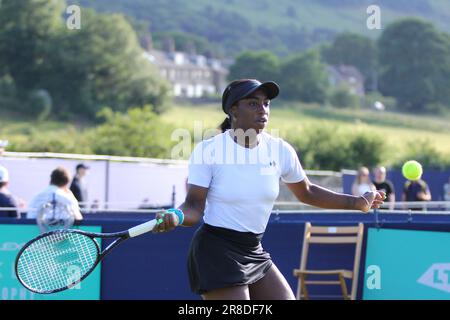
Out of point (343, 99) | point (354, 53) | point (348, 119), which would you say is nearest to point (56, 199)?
point (348, 119)

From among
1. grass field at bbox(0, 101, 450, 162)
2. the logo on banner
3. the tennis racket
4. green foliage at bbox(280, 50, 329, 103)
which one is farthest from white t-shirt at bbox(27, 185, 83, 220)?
green foliage at bbox(280, 50, 329, 103)

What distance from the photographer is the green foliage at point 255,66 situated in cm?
12682

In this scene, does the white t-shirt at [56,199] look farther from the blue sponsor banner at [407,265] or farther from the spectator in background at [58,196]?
the blue sponsor banner at [407,265]

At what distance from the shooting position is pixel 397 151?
50156 mm

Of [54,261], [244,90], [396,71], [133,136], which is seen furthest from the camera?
[396,71]

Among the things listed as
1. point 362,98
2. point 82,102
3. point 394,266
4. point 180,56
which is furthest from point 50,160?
point 180,56

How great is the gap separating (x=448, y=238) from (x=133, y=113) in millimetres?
34850

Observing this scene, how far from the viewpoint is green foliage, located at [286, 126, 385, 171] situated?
44.6 meters

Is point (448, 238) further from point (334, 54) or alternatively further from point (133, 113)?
point (334, 54)

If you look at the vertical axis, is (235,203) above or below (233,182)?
below

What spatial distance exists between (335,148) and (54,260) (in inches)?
1535

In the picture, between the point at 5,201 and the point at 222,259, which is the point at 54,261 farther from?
the point at 5,201

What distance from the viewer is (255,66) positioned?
130m

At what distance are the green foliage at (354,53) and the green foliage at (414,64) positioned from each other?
19620 mm
